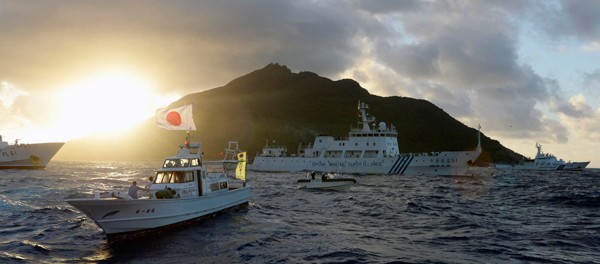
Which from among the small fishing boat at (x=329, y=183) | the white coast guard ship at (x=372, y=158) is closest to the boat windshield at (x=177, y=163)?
the small fishing boat at (x=329, y=183)

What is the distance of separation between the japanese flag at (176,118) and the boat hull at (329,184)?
76.3ft

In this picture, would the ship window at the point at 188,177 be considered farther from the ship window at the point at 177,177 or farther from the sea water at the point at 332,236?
the sea water at the point at 332,236

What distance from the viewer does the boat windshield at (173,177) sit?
2355 cm

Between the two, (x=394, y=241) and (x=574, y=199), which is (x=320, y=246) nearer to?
(x=394, y=241)

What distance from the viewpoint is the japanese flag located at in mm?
24766

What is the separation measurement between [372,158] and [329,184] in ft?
116

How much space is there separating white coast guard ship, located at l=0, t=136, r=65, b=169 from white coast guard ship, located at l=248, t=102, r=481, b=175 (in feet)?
173

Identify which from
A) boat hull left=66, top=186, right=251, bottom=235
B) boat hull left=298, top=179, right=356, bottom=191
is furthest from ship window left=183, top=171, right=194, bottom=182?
boat hull left=298, top=179, right=356, bottom=191

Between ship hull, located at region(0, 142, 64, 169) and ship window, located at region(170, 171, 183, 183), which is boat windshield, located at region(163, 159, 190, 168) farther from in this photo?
ship hull, located at region(0, 142, 64, 169)

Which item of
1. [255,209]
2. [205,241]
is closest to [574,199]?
[255,209]

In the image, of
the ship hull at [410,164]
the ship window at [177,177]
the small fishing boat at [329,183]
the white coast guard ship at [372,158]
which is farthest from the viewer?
the white coast guard ship at [372,158]

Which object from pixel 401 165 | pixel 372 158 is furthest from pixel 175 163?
pixel 401 165

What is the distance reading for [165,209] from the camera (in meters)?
21.0

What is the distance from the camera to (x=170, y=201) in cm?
2112
